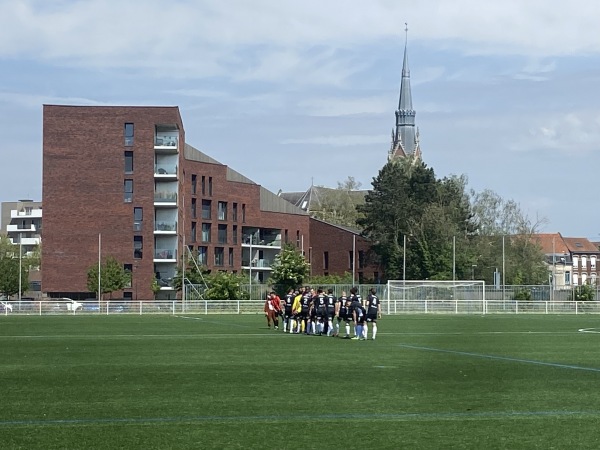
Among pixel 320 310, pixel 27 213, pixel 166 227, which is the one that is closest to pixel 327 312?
pixel 320 310

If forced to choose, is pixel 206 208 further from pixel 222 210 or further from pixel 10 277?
pixel 10 277

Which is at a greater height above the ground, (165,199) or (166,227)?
(165,199)

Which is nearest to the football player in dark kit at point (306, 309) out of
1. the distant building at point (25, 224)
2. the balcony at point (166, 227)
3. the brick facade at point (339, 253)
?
the balcony at point (166, 227)

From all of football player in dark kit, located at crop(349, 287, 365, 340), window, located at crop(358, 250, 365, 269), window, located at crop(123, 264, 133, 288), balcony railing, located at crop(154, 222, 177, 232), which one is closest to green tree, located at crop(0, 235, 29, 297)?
balcony railing, located at crop(154, 222, 177, 232)

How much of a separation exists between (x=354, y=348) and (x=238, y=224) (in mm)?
76745

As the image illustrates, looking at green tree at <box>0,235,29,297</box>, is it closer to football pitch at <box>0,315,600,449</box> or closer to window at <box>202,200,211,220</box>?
window at <box>202,200,211,220</box>

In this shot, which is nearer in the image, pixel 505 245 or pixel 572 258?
pixel 505 245

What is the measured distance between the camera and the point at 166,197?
3659 inches

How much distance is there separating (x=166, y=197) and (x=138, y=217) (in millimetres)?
3260

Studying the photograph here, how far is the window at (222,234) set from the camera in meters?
103

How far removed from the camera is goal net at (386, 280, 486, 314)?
71.4 metres

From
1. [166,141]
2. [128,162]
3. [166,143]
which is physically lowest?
[128,162]

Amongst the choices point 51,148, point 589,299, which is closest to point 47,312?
point 51,148

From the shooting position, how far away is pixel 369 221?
113188 mm
